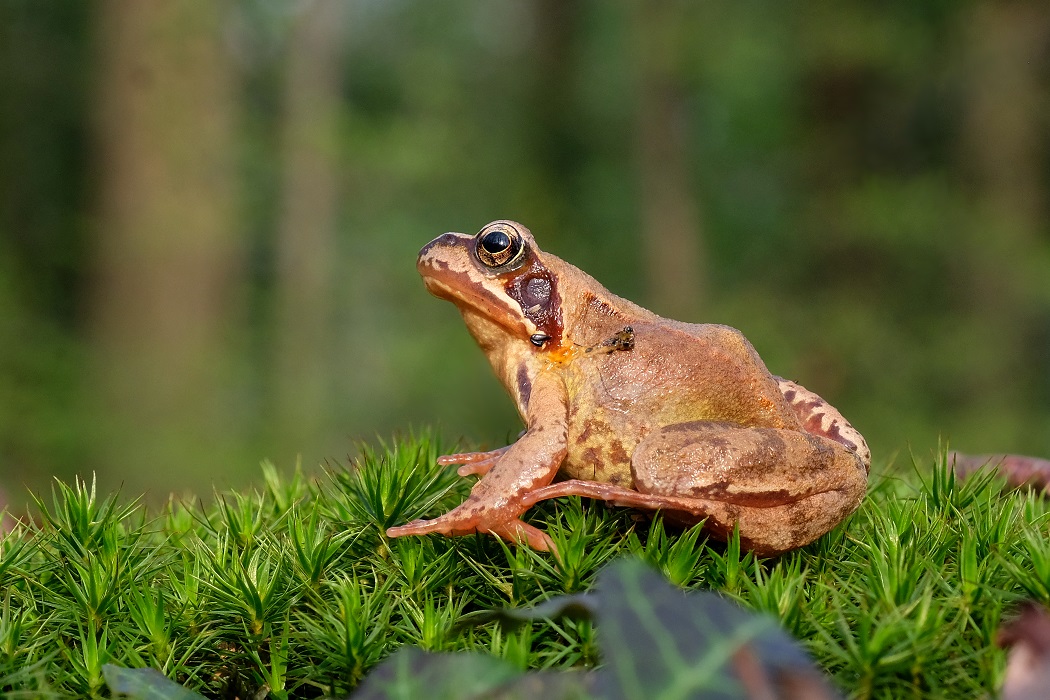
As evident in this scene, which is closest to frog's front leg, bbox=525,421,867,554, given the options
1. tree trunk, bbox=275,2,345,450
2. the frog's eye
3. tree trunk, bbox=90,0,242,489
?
the frog's eye

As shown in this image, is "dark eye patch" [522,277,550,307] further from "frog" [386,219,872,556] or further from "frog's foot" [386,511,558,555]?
"frog's foot" [386,511,558,555]

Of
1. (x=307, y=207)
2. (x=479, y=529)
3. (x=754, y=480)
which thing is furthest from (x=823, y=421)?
(x=307, y=207)

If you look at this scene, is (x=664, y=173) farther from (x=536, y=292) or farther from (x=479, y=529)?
(x=479, y=529)

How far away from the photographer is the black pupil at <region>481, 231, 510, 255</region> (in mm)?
3697

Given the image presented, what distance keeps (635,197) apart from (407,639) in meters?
18.0

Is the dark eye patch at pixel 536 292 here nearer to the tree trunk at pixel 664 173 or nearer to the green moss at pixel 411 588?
the green moss at pixel 411 588

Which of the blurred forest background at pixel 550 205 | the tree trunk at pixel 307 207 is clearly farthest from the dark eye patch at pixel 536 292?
the tree trunk at pixel 307 207

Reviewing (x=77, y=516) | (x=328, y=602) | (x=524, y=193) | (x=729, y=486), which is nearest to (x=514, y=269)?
(x=729, y=486)

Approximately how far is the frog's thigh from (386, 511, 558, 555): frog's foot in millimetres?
405

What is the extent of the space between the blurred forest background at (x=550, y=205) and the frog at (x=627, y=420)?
3834 millimetres

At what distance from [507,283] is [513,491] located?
3.42 ft

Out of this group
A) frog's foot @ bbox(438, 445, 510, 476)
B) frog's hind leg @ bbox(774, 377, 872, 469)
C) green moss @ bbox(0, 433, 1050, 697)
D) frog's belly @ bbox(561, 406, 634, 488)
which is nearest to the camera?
green moss @ bbox(0, 433, 1050, 697)

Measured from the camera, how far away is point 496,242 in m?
3.70

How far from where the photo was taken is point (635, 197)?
19.9 m
